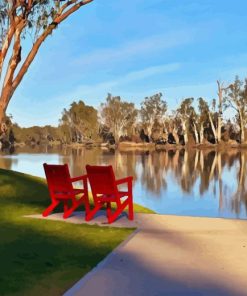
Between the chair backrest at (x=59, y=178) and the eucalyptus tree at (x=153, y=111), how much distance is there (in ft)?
271

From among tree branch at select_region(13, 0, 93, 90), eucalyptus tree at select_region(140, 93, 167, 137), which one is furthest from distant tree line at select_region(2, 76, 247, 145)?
tree branch at select_region(13, 0, 93, 90)

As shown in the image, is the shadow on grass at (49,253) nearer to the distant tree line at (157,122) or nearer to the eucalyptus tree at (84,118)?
the distant tree line at (157,122)

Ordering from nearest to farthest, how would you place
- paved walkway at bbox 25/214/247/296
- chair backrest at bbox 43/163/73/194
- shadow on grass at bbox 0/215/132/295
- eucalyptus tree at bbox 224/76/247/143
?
paved walkway at bbox 25/214/247/296 → shadow on grass at bbox 0/215/132/295 → chair backrest at bbox 43/163/73/194 → eucalyptus tree at bbox 224/76/247/143

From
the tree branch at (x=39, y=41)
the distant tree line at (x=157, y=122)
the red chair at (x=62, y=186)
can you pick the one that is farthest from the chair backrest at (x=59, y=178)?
the distant tree line at (x=157, y=122)

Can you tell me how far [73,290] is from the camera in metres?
4.11

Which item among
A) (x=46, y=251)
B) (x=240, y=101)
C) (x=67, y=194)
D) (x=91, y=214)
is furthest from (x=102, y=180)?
(x=240, y=101)

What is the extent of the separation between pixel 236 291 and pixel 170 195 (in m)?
11.6

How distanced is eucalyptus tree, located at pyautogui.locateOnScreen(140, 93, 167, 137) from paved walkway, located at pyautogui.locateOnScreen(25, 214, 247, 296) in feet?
276

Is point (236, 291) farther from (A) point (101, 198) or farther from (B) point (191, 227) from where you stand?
(A) point (101, 198)

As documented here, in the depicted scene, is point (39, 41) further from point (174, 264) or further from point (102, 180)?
point (174, 264)

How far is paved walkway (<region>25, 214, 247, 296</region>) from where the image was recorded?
4.14 meters

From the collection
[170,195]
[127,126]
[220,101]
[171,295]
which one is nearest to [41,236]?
[171,295]

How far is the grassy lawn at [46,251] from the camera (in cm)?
436

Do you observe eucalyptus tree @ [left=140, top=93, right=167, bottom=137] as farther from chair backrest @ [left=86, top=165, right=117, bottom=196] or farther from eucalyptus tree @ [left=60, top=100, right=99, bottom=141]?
chair backrest @ [left=86, top=165, right=117, bottom=196]
